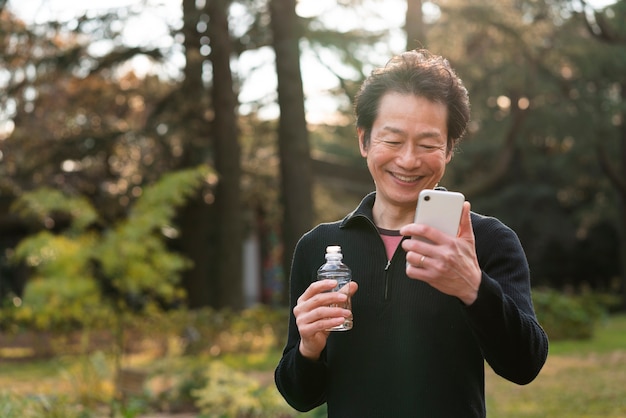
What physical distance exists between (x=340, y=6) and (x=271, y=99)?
485cm

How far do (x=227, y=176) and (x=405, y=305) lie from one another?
16278 mm

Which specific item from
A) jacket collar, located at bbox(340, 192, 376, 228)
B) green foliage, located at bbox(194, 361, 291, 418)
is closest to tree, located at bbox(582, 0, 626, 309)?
green foliage, located at bbox(194, 361, 291, 418)

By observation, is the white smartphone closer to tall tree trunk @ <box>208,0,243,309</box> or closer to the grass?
the grass

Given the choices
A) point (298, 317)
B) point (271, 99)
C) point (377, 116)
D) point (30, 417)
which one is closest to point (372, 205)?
point (377, 116)

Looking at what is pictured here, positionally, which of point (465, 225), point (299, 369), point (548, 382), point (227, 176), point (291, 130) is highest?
point (291, 130)

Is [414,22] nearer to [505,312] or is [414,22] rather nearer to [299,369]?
[299,369]

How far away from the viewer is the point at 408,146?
2801 millimetres

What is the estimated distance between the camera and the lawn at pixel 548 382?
10.4 m

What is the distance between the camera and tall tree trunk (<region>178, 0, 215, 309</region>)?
1909 centimetres

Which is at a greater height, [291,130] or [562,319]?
[291,130]

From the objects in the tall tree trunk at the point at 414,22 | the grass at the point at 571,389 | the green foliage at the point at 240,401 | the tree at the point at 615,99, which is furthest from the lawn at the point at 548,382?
the tree at the point at 615,99

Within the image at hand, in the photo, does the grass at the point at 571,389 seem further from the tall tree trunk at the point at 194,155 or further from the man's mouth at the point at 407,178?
the man's mouth at the point at 407,178

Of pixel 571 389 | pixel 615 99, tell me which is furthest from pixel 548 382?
pixel 615 99

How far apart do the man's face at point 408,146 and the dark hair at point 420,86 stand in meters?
0.02
